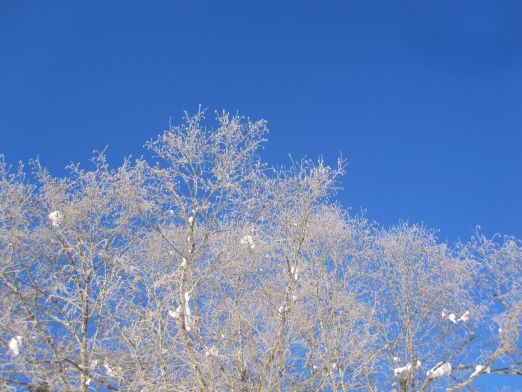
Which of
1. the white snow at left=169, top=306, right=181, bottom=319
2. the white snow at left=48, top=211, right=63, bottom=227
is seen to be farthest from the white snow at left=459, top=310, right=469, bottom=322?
the white snow at left=48, top=211, right=63, bottom=227

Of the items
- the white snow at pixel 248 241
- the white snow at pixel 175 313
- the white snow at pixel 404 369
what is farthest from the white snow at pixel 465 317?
the white snow at pixel 175 313

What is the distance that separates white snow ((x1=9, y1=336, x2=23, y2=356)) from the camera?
926cm

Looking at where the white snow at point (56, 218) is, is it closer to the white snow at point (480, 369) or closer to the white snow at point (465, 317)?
the white snow at point (465, 317)

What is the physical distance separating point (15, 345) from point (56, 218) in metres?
3.32

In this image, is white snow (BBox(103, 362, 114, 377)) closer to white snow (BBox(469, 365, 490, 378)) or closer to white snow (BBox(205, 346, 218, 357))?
white snow (BBox(205, 346, 218, 357))

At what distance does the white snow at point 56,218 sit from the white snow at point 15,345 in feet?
10.1

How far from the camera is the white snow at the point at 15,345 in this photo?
30.4ft

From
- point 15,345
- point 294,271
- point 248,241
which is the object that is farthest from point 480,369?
point 15,345

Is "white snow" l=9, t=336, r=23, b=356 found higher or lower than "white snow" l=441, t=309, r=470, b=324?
lower

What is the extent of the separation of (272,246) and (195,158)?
8.55ft

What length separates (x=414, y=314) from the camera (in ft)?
48.5

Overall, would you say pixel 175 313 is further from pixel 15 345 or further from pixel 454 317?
pixel 454 317

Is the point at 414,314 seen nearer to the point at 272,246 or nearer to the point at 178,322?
the point at 272,246

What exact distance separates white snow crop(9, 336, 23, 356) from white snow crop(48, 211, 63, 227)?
3085 mm
